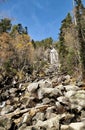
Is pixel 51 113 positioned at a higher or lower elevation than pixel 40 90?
lower

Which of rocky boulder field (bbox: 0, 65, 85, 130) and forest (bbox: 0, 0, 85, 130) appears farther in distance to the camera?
forest (bbox: 0, 0, 85, 130)

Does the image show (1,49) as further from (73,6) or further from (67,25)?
(73,6)

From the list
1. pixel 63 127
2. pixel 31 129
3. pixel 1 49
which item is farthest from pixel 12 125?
pixel 1 49

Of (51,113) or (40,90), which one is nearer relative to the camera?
(51,113)

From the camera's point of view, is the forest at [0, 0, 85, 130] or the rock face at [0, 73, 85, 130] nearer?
the rock face at [0, 73, 85, 130]

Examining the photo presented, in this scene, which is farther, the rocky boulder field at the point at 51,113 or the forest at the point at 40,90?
the forest at the point at 40,90

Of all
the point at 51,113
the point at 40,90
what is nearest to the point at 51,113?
the point at 51,113

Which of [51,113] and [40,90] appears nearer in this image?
[51,113]

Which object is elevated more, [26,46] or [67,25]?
[67,25]

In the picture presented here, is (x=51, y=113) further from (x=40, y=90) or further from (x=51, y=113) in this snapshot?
(x=40, y=90)

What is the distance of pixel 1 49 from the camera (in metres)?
43.4

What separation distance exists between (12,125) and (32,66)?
115 feet

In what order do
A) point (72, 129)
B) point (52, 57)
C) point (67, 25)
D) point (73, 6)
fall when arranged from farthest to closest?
point (52, 57) → point (67, 25) → point (73, 6) → point (72, 129)

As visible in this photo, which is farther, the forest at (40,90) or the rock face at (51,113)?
the forest at (40,90)
